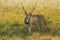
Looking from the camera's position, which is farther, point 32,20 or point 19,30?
point 19,30

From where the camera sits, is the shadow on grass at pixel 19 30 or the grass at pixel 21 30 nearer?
the grass at pixel 21 30

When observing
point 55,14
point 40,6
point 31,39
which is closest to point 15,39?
point 31,39

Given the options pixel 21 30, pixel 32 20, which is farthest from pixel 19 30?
pixel 32 20

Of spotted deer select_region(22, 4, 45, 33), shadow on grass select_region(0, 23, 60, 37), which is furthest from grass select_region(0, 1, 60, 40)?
spotted deer select_region(22, 4, 45, 33)

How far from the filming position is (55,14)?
17.2m

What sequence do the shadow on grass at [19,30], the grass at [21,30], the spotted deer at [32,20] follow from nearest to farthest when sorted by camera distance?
the grass at [21,30] < the spotted deer at [32,20] < the shadow on grass at [19,30]

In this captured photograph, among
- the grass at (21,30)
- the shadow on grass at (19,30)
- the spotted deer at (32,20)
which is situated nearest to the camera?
the grass at (21,30)

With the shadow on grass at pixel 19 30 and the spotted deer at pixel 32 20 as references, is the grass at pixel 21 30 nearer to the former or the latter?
the shadow on grass at pixel 19 30

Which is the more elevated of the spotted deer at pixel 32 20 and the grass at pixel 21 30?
the spotted deer at pixel 32 20

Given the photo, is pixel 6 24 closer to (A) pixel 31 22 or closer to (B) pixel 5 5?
(A) pixel 31 22

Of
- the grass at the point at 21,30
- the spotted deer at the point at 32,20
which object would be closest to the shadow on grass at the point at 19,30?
the grass at the point at 21,30

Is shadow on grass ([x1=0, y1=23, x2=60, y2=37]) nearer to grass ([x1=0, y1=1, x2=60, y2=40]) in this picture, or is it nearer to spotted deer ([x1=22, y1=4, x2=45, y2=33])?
grass ([x1=0, y1=1, x2=60, y2=40])

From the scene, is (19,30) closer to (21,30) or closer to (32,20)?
(21,30)

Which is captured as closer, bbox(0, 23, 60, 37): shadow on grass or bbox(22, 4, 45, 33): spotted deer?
bbox(22, 4, 45, 33): spotted deer
